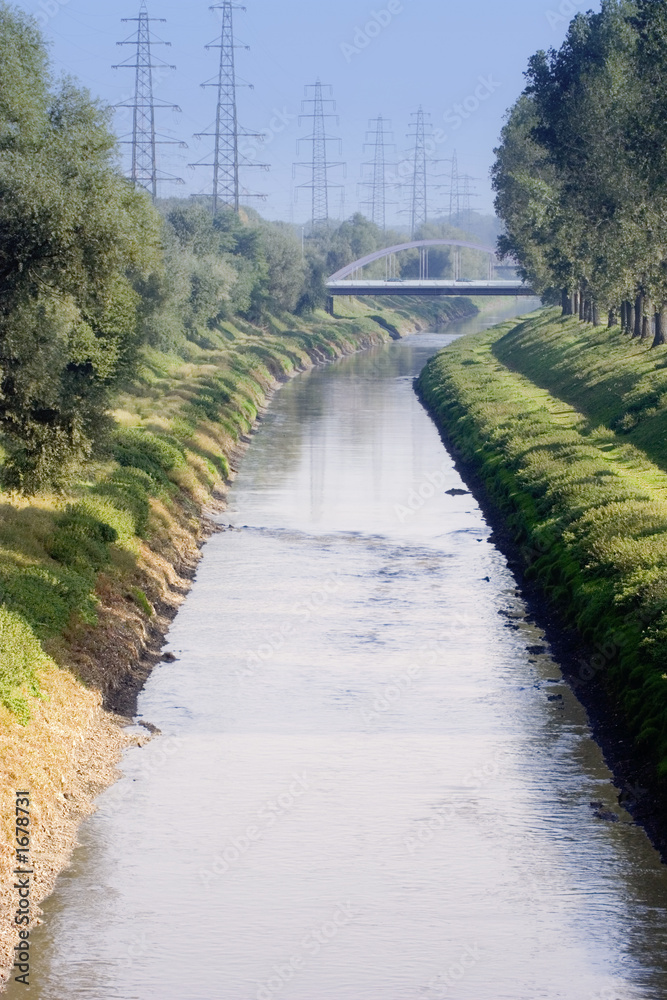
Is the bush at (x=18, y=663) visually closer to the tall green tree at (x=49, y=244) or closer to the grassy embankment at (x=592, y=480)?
the tall green tree at (x=49, y=244)

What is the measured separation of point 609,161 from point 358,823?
5051 centimetres

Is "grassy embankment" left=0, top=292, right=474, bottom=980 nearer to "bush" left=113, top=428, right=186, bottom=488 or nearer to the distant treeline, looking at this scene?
"bush" left=113, top=428, right=186, bottom=488

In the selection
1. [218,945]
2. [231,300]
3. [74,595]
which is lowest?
[218,945]

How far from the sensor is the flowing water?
19406 millimetres

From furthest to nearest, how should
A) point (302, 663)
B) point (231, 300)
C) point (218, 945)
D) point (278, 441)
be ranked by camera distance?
point (231, 300), point (278, 441), point (302, 663), point (218, 945)

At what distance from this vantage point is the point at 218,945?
20.0m

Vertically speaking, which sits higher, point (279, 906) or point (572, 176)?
point (572, 176)

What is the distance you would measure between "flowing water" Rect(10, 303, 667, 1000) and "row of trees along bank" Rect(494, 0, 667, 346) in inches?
925

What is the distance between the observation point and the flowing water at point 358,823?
1941cm

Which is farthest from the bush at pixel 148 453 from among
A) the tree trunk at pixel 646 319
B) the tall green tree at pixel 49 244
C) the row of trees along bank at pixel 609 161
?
the tree trunk at pixel 646 319

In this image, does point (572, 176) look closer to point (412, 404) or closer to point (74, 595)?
point (412, 404)

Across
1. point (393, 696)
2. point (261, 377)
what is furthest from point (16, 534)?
point (261, 377)

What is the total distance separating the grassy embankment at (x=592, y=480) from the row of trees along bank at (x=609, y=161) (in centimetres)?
454

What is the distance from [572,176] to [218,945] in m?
59.3
